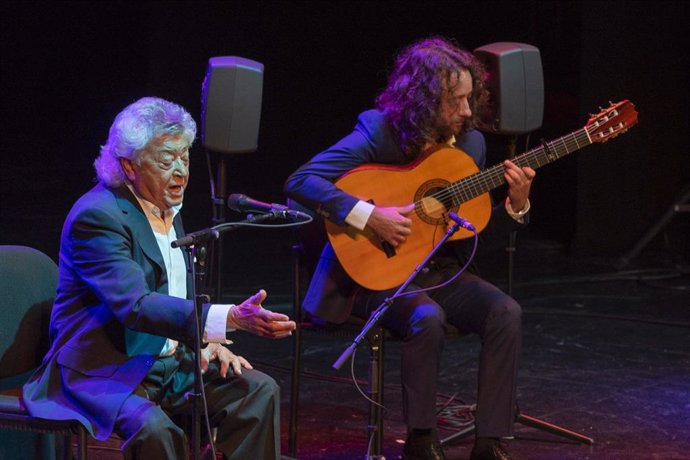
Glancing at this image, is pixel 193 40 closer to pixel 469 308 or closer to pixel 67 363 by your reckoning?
pixel 469 308

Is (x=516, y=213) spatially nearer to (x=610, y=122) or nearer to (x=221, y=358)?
(x=610, y=122)

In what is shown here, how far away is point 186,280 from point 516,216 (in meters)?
A: 1.51

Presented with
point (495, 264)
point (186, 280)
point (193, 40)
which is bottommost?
point (495, 264)

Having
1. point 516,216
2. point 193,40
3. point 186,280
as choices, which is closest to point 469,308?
point 516,216

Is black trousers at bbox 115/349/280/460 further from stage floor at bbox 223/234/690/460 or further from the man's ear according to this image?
stage floor at bbox 223/234/690/460

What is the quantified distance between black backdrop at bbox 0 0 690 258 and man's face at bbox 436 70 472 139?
13.8 feet

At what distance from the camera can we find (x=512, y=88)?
4.89 metres

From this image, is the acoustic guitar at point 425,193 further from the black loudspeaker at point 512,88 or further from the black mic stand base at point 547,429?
the black mic stand base at point 547,429

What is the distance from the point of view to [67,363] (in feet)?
11.7

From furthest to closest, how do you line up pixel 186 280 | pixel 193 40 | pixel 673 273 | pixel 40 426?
pixel 193 40 → pixel 673 273 → pixel 186 280 → pixel 40 426

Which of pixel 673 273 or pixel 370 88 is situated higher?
pixel 370 88

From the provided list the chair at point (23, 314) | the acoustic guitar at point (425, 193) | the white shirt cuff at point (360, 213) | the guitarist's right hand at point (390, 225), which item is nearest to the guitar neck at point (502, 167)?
the acoustic guitar at point (425, 193)

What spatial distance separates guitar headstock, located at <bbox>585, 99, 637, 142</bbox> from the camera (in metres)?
4.62

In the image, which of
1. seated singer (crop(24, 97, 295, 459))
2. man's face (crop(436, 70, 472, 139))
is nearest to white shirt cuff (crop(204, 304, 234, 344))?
seated singer (crop(24, 97, 295, 459))
